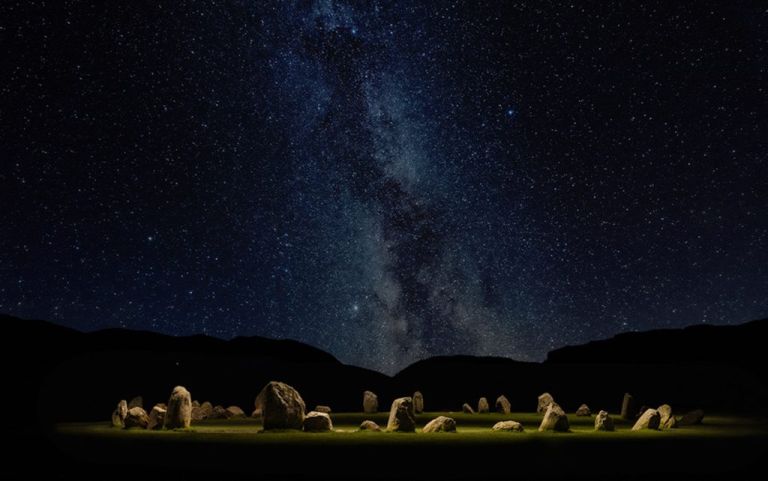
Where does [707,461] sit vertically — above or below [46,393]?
below

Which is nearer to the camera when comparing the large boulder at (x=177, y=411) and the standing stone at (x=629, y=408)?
the large boulder at (x=177, y=411)

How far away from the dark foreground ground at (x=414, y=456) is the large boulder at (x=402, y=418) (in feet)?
4.40

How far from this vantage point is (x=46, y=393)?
17.2 m

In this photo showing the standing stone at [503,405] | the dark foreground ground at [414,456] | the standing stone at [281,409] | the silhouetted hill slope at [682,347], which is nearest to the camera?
the dark foreground ground at [414,456]

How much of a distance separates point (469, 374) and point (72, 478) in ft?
57.7

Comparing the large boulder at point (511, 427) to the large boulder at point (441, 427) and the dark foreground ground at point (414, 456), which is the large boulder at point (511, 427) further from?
the dark foreground ground at point (414, 456)

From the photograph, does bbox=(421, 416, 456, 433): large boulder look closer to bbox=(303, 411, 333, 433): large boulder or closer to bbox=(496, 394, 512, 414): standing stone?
bbox=(303, 411, 333, 433): large boulder

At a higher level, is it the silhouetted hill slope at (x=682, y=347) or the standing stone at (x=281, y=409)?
the silhouetted hill slope at (x=682, y=347)

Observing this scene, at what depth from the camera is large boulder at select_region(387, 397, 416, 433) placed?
12.6 metres

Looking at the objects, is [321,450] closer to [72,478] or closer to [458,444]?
[458,444]

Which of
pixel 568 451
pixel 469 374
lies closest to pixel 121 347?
pixel 469 374

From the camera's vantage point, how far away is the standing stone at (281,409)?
12336mm

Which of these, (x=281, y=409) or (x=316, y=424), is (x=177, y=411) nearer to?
(x=281, y=409)

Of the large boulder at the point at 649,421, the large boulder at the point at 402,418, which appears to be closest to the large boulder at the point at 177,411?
the large boulder at the point at 402,418
